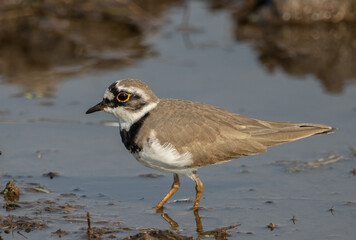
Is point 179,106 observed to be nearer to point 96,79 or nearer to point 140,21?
point 96,79

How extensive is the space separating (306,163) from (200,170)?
127 cm

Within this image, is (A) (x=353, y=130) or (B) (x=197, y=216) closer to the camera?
(B) (x=197, y=216)

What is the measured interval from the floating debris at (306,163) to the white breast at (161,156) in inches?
62.8

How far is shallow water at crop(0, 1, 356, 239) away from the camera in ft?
21.7

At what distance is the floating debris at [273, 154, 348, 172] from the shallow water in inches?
3.3

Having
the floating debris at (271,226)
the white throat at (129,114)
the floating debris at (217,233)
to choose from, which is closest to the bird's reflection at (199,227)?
the floating debris at (217,233)

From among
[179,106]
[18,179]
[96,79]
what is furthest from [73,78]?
[179,106]

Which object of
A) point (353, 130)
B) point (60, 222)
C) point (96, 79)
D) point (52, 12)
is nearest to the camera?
point (60, 222)

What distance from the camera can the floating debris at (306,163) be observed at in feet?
25.4

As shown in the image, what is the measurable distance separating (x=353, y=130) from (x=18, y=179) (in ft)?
14.1

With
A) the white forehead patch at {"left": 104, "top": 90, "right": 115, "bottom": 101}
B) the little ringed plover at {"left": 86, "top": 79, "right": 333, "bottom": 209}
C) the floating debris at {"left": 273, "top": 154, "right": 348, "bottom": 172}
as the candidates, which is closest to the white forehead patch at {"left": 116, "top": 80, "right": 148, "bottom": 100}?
the little ringed plover at {"left": 86, "top": 79, "right": 333, "bottom": 209}

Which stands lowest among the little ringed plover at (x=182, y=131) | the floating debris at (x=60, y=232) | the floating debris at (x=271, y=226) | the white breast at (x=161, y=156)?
the floating debris at (x=60, y=232)

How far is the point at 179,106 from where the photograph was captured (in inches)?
271

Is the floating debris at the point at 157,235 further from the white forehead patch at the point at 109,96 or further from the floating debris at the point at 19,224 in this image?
the white forehead patch at the point at 109,96
